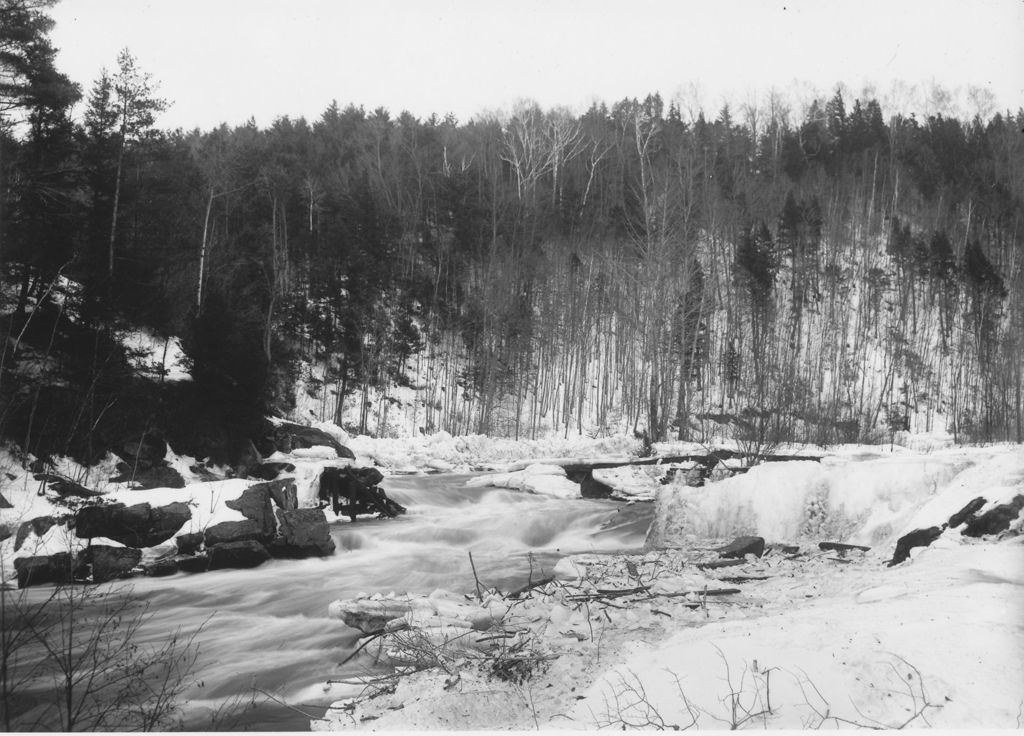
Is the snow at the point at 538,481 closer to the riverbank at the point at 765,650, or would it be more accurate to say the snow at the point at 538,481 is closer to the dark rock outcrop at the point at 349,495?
the dark rock outcrop at the point at 349,495

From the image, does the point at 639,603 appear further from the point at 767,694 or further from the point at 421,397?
the point at 421,397

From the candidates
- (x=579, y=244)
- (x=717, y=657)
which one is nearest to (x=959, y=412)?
(x=579, y=244)

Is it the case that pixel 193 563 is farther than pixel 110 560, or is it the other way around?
pixel 193 563

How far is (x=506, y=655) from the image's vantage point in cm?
449

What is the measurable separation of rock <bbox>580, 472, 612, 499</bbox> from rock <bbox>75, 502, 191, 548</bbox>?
396 inches

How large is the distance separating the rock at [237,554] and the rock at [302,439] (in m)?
10.8

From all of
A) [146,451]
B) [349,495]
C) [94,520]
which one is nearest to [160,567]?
[94,520]

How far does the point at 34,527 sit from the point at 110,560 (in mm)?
1319

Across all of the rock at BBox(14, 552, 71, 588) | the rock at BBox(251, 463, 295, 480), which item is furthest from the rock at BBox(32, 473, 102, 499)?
the rock at BBox(251, 463, 295, 480)

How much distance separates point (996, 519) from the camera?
6.08 m

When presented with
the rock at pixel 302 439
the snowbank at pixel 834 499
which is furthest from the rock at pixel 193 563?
the rock at pixel 302 439

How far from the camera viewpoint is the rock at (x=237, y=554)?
9984 mm

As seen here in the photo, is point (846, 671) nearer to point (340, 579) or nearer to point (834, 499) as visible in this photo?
point (834, 499)

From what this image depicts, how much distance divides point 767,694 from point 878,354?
43058 mm
